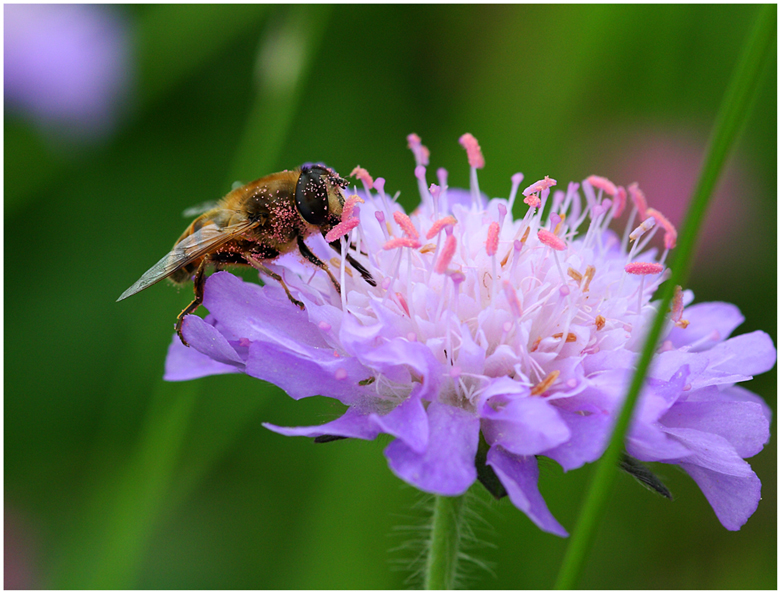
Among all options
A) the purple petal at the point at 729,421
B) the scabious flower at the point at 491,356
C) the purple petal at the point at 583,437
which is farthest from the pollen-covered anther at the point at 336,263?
the purple petal at the point at 729,421

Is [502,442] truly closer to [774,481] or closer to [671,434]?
[671,434]

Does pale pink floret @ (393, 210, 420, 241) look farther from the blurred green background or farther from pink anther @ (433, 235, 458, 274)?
the blurred green background

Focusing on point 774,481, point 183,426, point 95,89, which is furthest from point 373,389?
point 95,89

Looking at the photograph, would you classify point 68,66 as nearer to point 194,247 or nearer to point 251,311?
Answer: point 194,247

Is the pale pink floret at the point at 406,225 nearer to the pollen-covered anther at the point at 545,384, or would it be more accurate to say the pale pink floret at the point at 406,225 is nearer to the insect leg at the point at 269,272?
the insect leg at the point at 269,272

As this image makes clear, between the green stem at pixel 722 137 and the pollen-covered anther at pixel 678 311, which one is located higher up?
the green stem at pixel 722 137

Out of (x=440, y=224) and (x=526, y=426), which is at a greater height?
(x=440, y=224)

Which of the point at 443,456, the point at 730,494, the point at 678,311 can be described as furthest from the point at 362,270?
the point at 730,494
